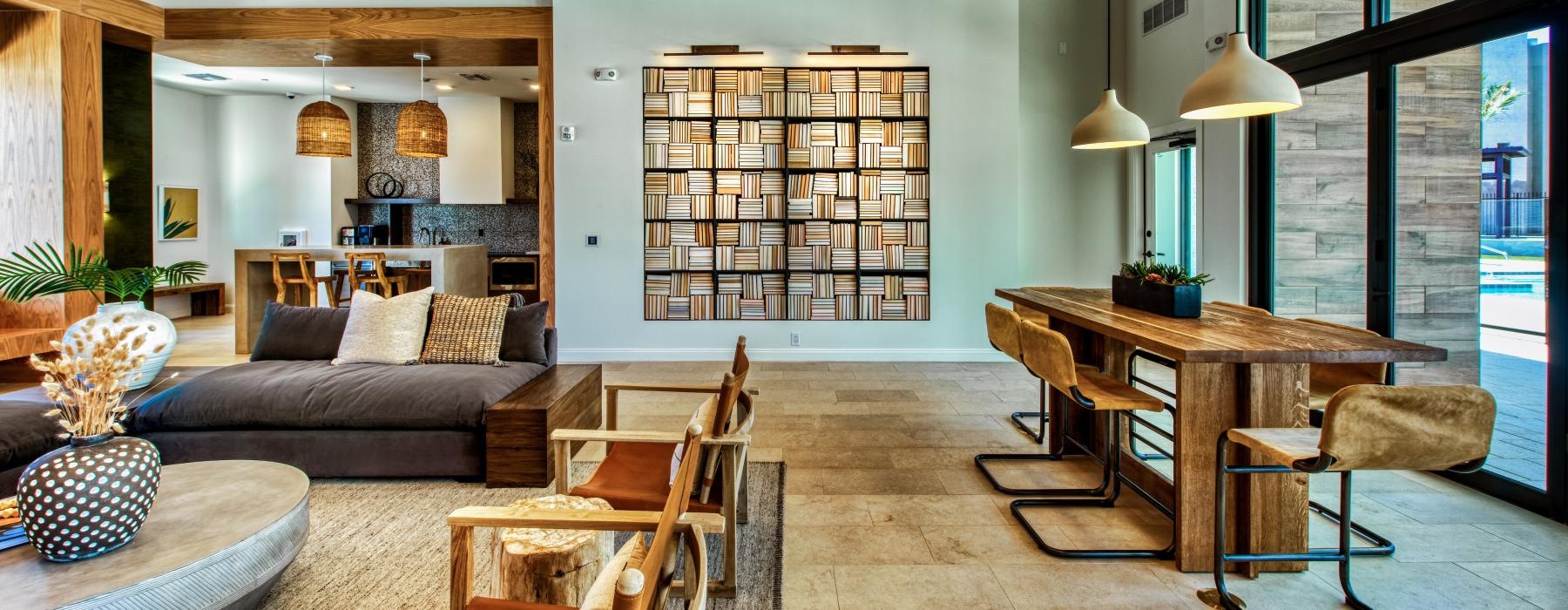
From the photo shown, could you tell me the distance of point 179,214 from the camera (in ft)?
33.9

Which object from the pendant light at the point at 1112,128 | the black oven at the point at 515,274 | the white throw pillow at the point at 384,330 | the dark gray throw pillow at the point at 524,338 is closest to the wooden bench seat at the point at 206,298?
the black oven at the point at 515,274

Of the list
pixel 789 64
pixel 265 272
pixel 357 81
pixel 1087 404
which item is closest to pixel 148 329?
pixel 265 272

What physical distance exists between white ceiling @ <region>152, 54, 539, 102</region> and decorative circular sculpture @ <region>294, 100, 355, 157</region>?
1228 mm

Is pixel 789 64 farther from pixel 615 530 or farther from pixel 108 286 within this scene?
pixel 615 530

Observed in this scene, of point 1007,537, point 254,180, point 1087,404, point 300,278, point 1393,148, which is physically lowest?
point 1007,537

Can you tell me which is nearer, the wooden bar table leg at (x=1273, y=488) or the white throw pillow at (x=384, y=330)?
the wooden bar table leg at (x=1273, y=488)

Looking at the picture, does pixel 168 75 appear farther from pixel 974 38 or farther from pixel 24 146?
pixel 974 38

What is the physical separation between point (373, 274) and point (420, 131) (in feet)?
5.09

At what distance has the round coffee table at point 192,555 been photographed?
179 cm

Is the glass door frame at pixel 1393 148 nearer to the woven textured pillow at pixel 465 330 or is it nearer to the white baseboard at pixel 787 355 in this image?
the white baseboard at pixel 787 355

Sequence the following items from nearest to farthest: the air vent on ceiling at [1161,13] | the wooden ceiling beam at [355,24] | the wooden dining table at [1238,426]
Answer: the wooden dining table at [1238,426] < the air vent on ceiling at [1161,13] < the wooden ceiling beam at [355,24]

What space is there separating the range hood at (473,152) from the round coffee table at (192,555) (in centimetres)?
857

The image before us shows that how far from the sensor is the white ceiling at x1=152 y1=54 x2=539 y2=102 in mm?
9047

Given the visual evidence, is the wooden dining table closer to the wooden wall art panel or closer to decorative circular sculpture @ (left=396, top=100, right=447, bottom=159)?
the wooden wall art panel
